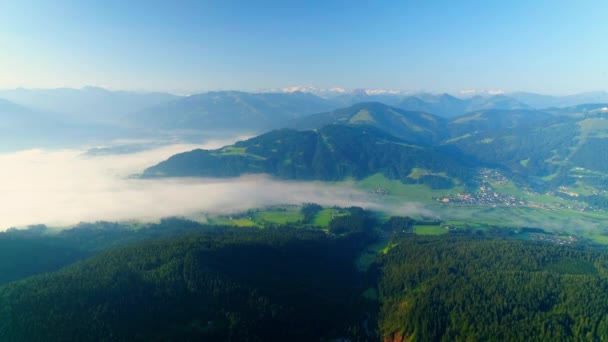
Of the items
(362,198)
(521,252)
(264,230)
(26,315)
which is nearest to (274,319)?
(26,315)

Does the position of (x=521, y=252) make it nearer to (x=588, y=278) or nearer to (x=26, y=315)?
(x=588, y=278)

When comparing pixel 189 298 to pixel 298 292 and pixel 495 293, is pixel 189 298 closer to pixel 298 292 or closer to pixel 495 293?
pixel 298 292

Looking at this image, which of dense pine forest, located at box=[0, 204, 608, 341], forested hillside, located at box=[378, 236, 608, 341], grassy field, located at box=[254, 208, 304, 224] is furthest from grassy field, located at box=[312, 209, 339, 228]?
forested hillside, located at box=[378, 236, 608, 341]

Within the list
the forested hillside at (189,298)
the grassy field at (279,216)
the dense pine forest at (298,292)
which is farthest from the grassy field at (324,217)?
the forested hillside at (189,298)

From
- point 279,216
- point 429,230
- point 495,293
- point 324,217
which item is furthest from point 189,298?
point 429,230

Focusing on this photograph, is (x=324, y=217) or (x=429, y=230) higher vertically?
(x=324, y=217)

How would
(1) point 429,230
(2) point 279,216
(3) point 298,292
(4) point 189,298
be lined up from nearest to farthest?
1. (4) point 189,298
2. (3) point 298,292
3. (1) point 429,230
4. (2) point 279,216

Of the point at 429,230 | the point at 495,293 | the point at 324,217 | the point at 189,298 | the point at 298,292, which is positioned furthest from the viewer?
the point at 324,217

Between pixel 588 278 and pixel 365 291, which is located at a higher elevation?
pixel 588 278

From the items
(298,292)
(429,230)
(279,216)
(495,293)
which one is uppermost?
(279,216)
